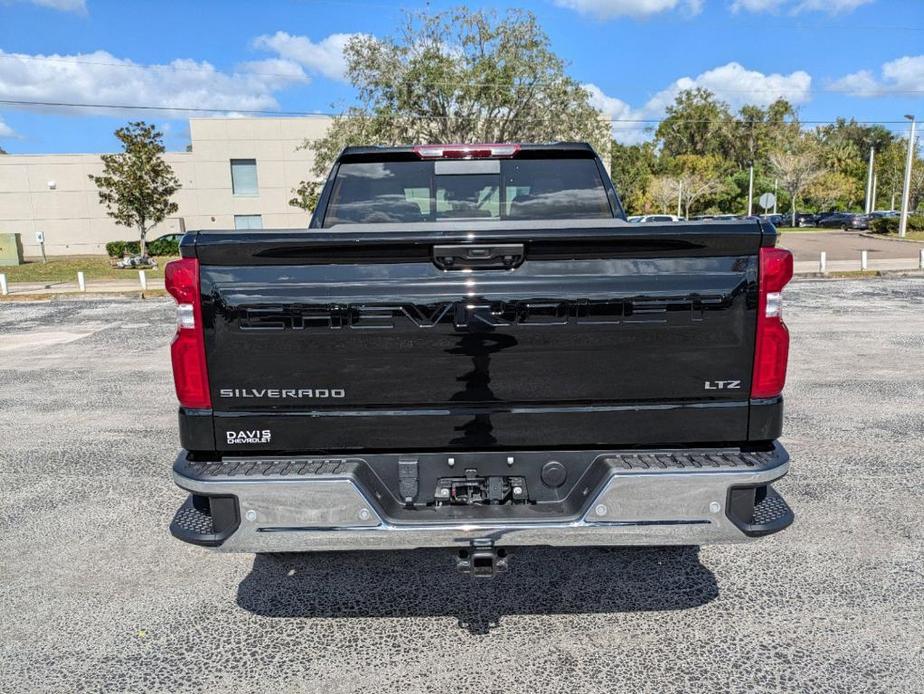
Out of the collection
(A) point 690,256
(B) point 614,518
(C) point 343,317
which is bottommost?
(B) point 614,518

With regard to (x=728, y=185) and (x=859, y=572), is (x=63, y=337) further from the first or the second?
(x=728, y=185)

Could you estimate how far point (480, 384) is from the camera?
102 inches

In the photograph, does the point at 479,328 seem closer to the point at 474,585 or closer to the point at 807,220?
the point at 474,585

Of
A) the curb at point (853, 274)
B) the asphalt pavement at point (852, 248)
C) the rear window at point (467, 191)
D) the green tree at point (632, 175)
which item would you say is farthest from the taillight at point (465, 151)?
the green tree at point (632, 175)

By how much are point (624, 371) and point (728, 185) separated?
74705 mm

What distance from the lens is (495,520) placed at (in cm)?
254

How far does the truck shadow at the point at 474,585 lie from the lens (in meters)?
3.27

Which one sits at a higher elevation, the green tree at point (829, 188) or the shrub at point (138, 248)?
the green tree at point (829, 188)

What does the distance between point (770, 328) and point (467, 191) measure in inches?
91.4

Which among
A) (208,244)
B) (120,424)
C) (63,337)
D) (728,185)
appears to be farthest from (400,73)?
(728,185)

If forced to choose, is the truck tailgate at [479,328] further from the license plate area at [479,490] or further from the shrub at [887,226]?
the shrub at [887,226]

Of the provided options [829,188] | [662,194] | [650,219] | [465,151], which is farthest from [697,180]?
[465,151]

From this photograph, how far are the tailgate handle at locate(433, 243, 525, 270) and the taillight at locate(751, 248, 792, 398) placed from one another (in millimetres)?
913

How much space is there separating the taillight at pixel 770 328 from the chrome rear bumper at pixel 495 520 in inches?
12.0
